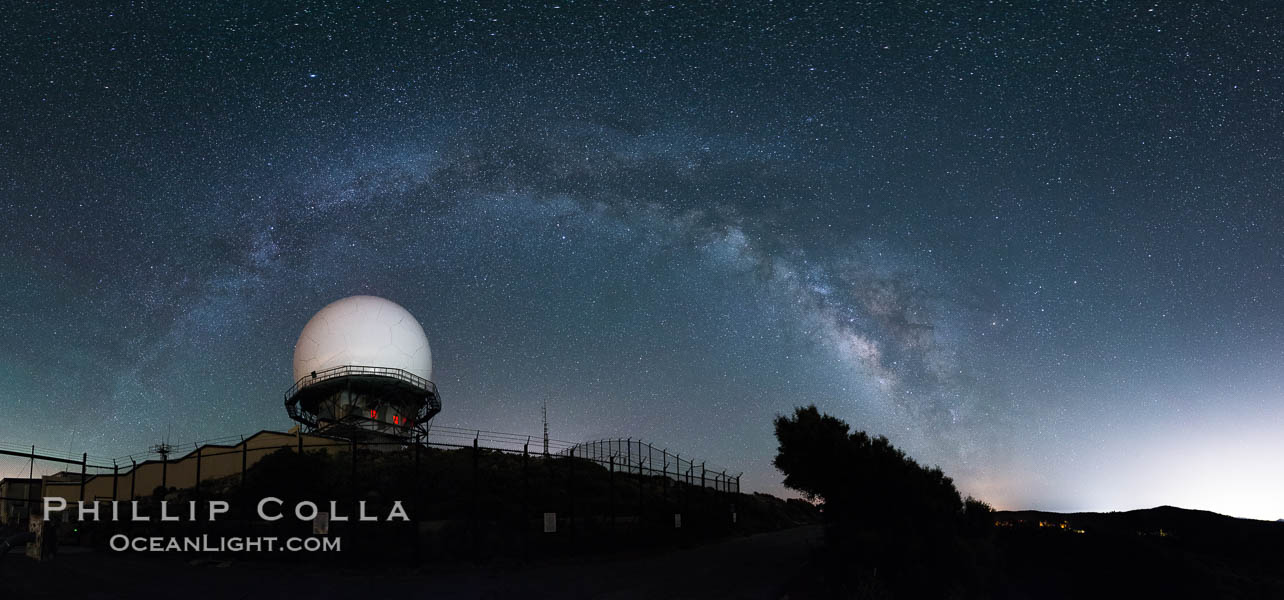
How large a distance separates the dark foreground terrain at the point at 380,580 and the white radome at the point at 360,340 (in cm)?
2349

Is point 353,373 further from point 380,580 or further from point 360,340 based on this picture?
point 380,580

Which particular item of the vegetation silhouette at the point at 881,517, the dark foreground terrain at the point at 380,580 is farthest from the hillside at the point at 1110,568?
the dark foreground terrain at the point at 380,580

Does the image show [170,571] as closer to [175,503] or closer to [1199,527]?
[175,503]

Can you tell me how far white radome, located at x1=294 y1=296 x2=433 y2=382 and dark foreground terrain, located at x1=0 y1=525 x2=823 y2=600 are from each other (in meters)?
23.5

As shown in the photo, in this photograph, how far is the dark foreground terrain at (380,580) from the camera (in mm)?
15648

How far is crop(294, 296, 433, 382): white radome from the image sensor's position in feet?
146

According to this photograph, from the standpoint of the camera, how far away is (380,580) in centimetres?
1812

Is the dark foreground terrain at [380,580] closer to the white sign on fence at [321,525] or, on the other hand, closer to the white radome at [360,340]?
the white sign on fence at [321,525]

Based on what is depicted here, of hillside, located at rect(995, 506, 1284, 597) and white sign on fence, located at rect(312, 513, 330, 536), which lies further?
hillside, located at rect(995, 506, 1284, 597)

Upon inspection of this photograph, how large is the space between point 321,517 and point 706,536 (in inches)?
627

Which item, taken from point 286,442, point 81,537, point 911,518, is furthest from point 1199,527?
point 81,537

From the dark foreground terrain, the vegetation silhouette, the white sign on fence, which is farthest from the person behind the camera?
the white sign on fence

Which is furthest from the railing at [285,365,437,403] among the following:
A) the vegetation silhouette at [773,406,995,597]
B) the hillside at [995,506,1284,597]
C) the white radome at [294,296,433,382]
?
the hillside at [995,506,1284,597]

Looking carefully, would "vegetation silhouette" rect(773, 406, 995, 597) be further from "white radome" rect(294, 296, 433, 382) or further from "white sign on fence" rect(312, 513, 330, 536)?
"white radome" rect(294, 296, 433, 382)
